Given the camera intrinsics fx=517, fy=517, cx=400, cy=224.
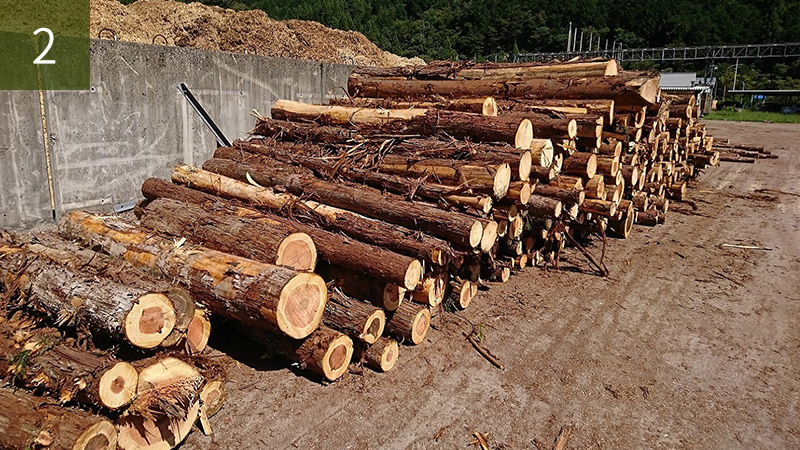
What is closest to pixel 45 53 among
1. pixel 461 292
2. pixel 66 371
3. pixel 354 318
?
pixel 66 371

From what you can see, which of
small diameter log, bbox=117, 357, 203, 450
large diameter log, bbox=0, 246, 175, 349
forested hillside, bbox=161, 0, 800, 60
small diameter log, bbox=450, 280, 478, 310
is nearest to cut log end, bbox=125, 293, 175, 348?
large diameter log, bbox=0, 246, 175, 349

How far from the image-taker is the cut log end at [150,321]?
3734 millimetres

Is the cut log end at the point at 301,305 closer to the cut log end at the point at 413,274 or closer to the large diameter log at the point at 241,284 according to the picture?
the large diameter log at the point at 241,284

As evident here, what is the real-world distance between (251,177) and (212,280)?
258 centimetres

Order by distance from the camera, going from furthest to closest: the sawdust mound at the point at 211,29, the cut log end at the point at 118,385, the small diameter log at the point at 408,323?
the sawdust mound at the point at 211,29, the small diameter log at the point at 408,323, the cut log end at the point at 118,385

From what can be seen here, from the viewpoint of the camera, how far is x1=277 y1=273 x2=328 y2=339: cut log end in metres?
4.15

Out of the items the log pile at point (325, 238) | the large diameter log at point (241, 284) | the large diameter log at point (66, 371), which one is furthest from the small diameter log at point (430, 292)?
the large diameter log at point (66, 371)

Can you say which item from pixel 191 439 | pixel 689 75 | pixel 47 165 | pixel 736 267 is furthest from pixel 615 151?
pixel 689 75

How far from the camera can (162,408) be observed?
11.4ft

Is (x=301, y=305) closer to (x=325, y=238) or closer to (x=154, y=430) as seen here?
(x=325, y=238)

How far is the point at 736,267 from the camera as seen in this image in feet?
26.5

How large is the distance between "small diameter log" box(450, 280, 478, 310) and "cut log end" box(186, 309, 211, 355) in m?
2.80

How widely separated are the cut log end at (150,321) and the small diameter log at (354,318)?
1.47 m

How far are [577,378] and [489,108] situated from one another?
12.5 feet
